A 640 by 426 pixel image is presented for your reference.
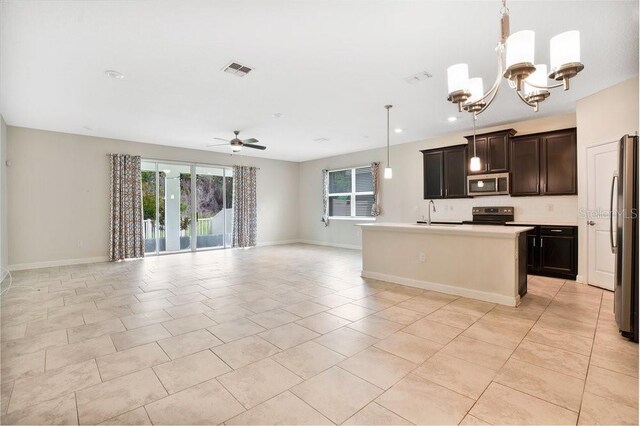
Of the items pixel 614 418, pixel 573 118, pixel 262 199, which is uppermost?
pixel 573 118

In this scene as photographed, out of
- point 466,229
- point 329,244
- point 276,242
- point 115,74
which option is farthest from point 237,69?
point 276,242

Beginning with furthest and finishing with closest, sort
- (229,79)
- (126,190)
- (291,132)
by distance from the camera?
(126,190) < (291,132) < (229,79)

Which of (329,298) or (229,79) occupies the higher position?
(229,79)

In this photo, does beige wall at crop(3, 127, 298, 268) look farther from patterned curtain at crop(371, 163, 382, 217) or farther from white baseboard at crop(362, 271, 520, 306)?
white baseboard at crop(362, 271, 520, 306)

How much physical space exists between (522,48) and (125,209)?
768cm

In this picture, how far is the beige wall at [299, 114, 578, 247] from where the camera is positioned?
17.6 feet

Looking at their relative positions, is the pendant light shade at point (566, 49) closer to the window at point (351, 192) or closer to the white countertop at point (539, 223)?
the white countertop at point (539, 223)

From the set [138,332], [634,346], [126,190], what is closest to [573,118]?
[634,346]

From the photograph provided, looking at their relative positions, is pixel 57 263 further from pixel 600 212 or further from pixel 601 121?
pixel 601 121

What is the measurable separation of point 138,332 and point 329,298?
216 centimetres

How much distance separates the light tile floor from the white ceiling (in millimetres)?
2782

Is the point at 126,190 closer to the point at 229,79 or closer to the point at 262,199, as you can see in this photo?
the point at 262,199

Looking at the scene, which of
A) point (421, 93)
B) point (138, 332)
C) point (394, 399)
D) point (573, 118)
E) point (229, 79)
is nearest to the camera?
point (394, 399)

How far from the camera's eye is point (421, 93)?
4.20 metres
